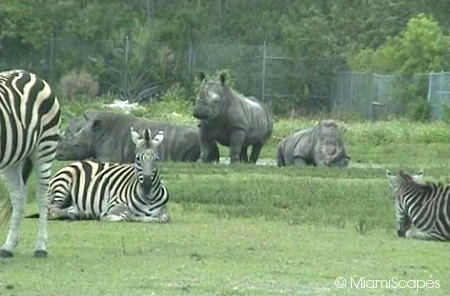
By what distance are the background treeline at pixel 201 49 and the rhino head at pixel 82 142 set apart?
26059mm

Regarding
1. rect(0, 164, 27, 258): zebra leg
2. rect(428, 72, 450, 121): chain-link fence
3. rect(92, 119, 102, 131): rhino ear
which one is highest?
rect(0, 164, 27, 258): zebra leg

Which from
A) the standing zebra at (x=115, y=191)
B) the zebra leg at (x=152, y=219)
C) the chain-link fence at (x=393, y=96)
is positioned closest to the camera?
the zebra leg at (x=152, y=219)

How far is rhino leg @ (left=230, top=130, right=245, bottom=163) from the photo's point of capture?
Result: 26609 mm

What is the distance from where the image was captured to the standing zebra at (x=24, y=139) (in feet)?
39.4

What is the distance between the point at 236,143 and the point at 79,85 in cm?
2629

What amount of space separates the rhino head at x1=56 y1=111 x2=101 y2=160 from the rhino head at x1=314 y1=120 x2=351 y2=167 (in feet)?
13.1

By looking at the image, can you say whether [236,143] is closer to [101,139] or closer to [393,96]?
[101,139]

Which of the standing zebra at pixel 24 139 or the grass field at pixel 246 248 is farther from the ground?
the standing zebra at pixel 24 139

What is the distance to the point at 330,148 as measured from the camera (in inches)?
1000

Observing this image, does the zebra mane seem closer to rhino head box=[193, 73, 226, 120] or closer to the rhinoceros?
the rhinoceros

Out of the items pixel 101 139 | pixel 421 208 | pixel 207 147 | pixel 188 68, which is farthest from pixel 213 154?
pixel 188 68

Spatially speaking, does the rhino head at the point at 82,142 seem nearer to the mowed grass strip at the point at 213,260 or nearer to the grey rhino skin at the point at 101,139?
the grey rhino skin at the point at 101,139

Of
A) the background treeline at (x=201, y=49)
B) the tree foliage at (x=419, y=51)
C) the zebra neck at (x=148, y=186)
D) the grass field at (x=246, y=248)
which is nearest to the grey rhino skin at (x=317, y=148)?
the grass field at (x=246, y=248)

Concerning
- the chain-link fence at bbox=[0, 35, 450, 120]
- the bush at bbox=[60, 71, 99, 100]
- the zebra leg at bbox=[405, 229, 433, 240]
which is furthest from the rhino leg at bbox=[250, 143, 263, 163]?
the chain-link fence at bbox=[0, 35, 450, 120]
